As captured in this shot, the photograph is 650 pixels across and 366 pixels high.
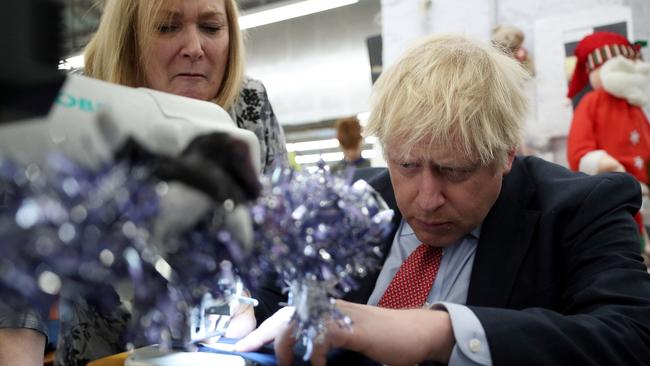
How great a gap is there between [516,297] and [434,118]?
33cm

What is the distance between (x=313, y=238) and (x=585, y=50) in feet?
8.53

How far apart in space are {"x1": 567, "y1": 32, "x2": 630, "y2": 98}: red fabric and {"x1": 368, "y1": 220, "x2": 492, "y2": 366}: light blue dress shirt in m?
1.93

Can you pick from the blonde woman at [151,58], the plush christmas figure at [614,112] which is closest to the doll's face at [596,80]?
the plush christmas figure at [614,112]

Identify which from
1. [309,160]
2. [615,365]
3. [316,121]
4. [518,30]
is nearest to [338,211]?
[309,160]

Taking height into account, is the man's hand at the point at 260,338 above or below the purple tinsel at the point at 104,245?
below

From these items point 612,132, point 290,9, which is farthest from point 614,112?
point 290,9

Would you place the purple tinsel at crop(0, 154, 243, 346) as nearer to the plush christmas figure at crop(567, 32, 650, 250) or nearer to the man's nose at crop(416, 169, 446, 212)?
the man's nose at crop(416, 169, 446, 212)

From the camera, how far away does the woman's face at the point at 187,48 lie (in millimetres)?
836

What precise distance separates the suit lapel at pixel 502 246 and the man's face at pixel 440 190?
0.16ft

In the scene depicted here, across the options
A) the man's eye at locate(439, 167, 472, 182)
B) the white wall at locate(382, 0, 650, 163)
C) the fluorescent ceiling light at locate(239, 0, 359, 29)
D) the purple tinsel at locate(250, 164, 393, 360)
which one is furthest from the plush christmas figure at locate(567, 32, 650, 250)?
the fluorescent ceiling light at locate(239, 0, 359, 29)

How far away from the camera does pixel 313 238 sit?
0.46 meters

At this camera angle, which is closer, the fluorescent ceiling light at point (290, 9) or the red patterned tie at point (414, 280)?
the red patterned tie at point (414, 280)

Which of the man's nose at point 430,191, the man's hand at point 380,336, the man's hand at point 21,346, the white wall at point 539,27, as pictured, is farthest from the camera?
the white wall at point 539,27

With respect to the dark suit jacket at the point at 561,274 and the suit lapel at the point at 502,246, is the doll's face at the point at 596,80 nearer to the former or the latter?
the dark suit jacket at the point at 561,274
